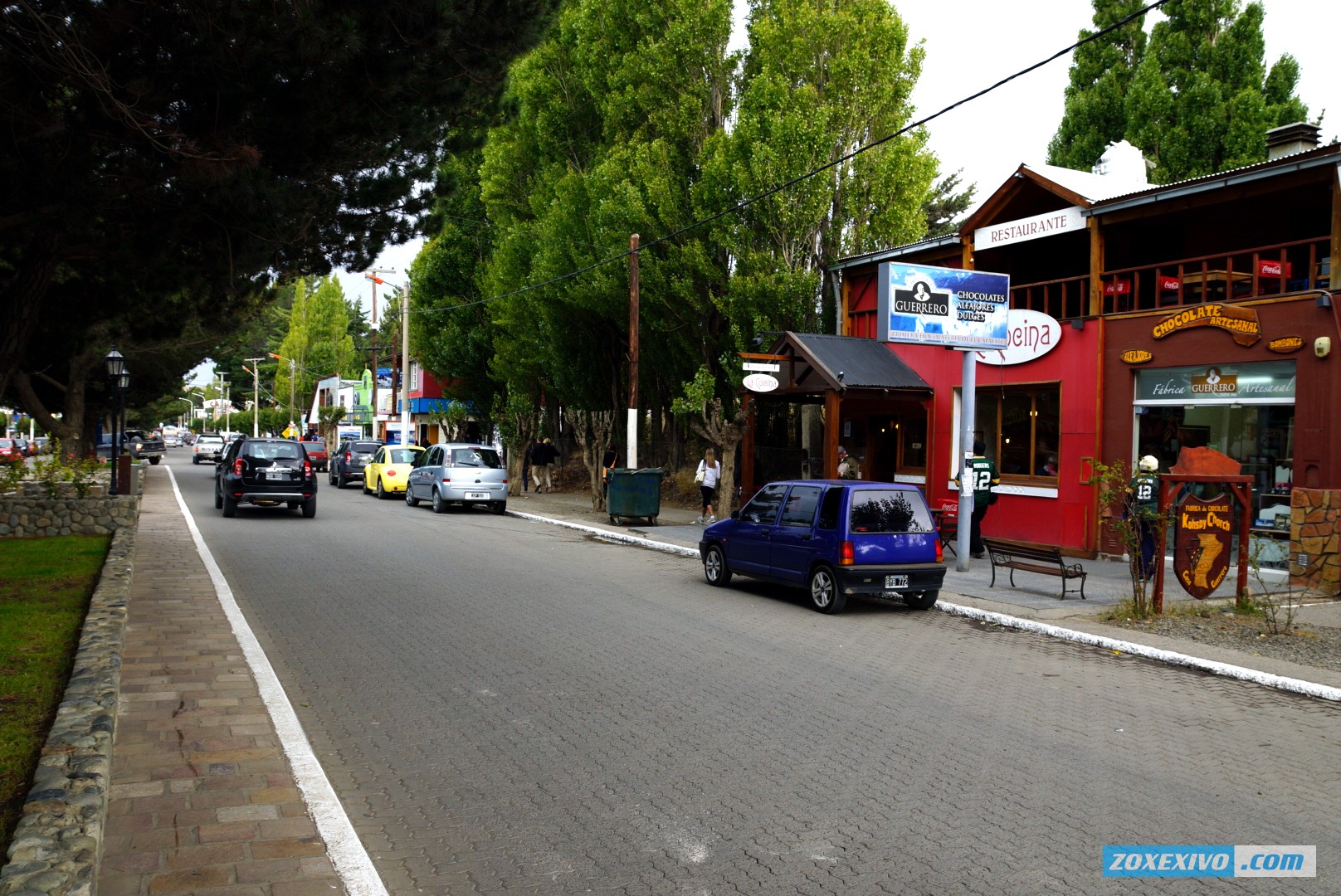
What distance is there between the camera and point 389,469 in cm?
3145

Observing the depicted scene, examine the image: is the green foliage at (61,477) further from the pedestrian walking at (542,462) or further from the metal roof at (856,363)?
the pedestrian walking at (542,462)

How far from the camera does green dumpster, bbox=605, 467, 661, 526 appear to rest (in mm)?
22844

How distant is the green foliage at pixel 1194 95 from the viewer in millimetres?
28266

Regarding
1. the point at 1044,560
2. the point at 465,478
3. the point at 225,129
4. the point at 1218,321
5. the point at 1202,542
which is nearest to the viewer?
the point at 225,129

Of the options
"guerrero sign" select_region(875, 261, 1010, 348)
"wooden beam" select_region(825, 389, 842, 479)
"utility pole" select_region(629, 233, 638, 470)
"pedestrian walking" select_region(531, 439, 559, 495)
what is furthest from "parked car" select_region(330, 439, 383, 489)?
"guerrero sign" select_region(875, 261, 1010, 348)

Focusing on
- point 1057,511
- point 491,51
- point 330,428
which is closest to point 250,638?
point 491,51

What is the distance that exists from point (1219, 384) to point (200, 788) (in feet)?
49.6

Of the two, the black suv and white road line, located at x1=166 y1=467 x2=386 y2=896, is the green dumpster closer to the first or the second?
the black suv

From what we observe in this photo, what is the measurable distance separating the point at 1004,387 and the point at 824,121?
791 centimetres

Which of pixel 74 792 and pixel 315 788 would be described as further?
pixel 315 788

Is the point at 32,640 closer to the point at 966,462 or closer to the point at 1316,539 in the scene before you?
the point at 966,462

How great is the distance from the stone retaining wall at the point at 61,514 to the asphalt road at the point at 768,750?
8.32 metres

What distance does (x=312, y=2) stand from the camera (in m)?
9.35

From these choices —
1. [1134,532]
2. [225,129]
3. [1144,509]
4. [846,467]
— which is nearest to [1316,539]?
[1144,509]
